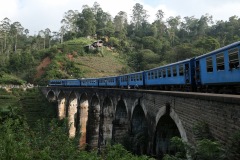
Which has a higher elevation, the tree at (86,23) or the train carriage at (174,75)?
the tree at (86,23)

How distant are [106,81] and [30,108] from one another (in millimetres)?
23623

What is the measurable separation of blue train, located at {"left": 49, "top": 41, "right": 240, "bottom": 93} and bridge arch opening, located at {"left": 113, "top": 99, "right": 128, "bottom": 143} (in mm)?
2776

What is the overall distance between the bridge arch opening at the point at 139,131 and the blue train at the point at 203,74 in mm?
2437

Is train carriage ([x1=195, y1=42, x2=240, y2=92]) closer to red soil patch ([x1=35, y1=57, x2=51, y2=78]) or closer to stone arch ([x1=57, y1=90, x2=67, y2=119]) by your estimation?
stone arch ([x1=57, y1=90, x2=67, y2=119])

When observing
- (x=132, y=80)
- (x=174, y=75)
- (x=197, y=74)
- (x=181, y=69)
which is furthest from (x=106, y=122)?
(x=197, y=74)

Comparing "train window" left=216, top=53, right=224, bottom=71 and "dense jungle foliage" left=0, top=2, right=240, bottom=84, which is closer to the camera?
"train window" left=216, top=53, right=224, bottom=71

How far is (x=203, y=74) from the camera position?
1466 centimetres

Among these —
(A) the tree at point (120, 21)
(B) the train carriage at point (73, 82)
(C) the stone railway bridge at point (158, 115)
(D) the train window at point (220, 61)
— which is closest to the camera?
(C) the stone railway bridge at point (158, 115)

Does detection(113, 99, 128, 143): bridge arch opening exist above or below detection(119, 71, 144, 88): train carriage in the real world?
below

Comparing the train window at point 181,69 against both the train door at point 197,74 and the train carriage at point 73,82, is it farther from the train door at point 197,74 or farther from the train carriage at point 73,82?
the train carriage at point 73,82

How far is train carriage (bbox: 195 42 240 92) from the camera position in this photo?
36.8ft

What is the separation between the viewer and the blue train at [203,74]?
37.8 ft

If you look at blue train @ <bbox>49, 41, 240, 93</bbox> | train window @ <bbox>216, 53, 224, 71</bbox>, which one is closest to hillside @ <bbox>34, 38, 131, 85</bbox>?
A: blue train @ <bbox>49, 41, 240, 93</bbox>

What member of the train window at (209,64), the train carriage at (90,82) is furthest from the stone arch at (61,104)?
the train window at (209,64)
